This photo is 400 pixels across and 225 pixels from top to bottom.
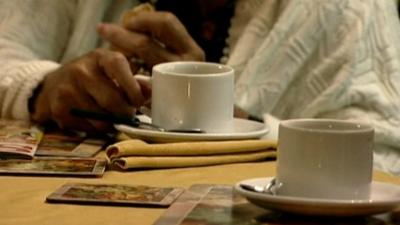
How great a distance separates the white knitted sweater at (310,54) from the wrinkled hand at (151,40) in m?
0.23

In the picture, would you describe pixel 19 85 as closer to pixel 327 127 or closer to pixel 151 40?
pixel 151 40

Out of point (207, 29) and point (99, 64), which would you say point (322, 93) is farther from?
point (99, 64)

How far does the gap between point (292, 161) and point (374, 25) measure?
39.8 inches

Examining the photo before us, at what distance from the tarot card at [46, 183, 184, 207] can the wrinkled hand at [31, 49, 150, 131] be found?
354 millimetres

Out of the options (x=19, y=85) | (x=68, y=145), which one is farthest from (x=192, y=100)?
(x=19, y=85)

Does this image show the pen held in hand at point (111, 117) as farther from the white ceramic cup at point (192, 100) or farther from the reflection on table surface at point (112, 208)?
the reflection on table surface at point (112, 208)

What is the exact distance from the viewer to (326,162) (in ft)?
2.70

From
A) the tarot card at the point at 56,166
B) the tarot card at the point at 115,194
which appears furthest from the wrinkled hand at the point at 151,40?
the tarot card at the point at 115,194

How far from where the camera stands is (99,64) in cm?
134

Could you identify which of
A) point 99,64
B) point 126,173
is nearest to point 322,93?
point 99,64

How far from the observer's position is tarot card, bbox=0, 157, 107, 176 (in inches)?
39.8

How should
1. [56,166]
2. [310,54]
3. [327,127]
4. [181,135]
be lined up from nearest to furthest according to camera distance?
1. [327,127]
2. [56,166]
3. [181,135]
4. [310,54]

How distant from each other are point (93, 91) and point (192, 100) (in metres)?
0.19

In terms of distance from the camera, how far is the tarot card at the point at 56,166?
39.8 inches
